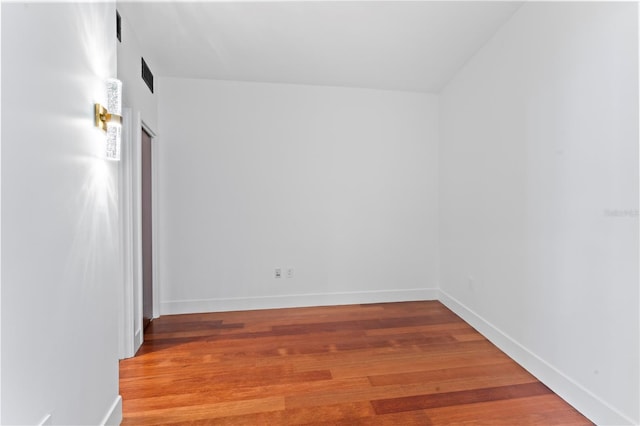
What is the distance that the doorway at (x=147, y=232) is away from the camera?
283cm

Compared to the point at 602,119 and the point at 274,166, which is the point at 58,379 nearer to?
the point at 274,166

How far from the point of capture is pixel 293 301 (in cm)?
344

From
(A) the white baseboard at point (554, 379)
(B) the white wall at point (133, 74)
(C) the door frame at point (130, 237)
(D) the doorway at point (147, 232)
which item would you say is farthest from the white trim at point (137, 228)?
(A) the white baseboard at point (554, 379)

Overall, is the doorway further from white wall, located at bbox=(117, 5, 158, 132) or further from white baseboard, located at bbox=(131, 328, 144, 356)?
white baseboard, located at bbox=(131, 328, 144, 356)

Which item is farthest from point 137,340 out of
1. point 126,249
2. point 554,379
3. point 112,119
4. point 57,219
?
point 554,379

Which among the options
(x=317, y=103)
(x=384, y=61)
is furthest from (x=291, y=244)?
(x=384, y=61)

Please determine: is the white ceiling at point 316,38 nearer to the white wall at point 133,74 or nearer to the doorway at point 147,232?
the white wall at point 133,74

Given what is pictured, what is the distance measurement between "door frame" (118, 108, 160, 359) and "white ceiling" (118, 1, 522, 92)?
29.4 inches

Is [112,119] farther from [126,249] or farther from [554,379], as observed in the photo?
[554,379]

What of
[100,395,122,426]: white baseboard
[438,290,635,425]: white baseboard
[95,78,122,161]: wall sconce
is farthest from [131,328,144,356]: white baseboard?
[438,290,635,425]: white baseboard

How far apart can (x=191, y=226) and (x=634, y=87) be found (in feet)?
11.7

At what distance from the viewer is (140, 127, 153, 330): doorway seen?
283 cm

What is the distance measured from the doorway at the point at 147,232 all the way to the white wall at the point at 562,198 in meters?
3.21

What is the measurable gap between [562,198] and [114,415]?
291cm
